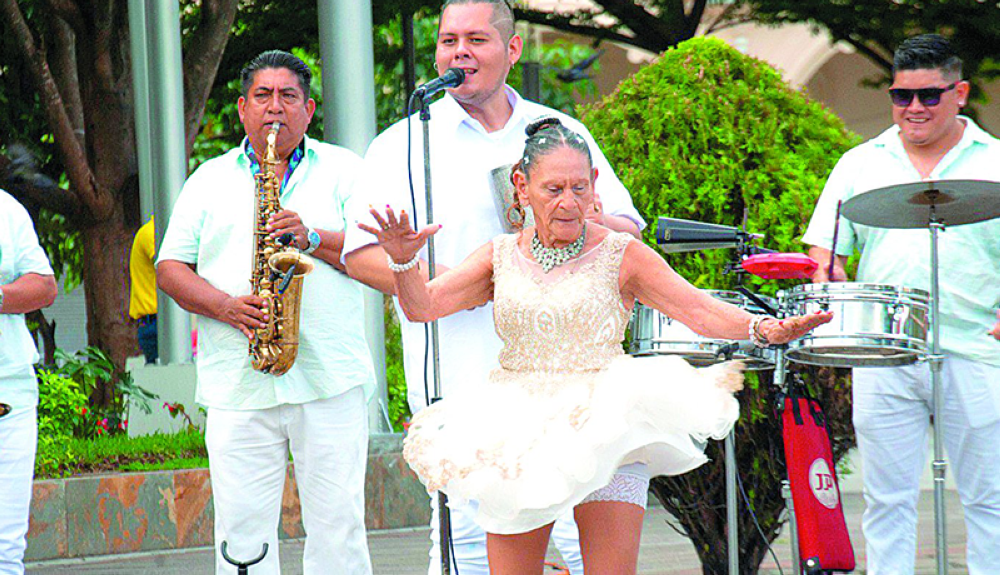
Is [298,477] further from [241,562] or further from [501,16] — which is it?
[501,16]

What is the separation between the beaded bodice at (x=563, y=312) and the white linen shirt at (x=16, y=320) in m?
2.33

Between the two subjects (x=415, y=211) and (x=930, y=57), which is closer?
(x=415, y=211)

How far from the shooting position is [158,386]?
32.7 ft

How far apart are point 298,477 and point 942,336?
2611 millimetres

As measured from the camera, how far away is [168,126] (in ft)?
34.9

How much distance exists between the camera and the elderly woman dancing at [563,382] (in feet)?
12.0

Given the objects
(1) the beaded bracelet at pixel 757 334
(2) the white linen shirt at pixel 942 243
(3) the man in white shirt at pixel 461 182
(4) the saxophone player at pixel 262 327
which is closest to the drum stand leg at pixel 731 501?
(2) the white linen shirt at pixel 942 243

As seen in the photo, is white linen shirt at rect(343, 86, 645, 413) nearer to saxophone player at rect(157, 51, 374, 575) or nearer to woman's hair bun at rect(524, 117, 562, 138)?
woman's hair bun at rect(524, 117, 562, 138)

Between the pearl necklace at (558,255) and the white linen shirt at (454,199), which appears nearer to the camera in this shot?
the pearl necklace at (558,255)

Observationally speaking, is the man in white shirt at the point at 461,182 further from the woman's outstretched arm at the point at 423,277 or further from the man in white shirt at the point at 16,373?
the man in white shirt at the point at 16,373

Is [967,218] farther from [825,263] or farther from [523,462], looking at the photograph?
[523,462]

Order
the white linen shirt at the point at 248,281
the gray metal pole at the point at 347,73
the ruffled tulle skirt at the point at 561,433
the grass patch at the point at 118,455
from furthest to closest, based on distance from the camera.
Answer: the gray metal pole at the point at 347,73, the grass patch at the point at 118,455, the white linen shirt at the point at 248,281, the ruffled tulle skirt at the point at 561,433

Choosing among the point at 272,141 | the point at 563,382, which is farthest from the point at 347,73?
the point at 563,382

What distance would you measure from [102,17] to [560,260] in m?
9.05
